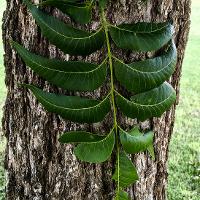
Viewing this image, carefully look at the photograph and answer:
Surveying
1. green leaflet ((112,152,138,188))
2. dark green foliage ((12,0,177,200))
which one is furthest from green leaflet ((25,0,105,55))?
green leaflet ((112,152,138,188))

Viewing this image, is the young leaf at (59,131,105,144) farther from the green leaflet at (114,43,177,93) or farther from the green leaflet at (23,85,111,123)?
the green leaflet at (114,43,177,93)

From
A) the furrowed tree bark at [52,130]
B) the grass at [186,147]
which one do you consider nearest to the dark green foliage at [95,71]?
the furrowed tree bark at [52,130]

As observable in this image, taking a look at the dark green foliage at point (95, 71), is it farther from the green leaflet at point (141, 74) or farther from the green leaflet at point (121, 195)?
the green leaflet at point (121, 195)

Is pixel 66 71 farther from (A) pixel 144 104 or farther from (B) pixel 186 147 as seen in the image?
(B) pixel 186 147

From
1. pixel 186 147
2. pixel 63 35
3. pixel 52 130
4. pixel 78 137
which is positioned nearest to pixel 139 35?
pixel 63 35

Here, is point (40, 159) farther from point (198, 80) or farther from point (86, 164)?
point (198, 80)
